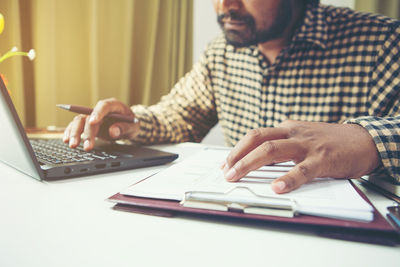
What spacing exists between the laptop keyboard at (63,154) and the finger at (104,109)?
0.27 ft

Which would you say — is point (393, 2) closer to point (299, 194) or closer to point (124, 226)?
point (299, 194)

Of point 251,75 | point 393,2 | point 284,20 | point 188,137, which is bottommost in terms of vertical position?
point 188,137

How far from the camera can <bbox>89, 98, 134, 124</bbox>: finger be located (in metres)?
0.76

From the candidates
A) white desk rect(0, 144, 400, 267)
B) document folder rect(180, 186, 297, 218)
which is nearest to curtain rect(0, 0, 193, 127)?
white desk rect(0, 144, 400, 267)

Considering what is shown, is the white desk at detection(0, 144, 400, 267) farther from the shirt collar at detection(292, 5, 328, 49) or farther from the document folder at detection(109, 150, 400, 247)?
the shirt collar at detection(292, 5, 328, 49)

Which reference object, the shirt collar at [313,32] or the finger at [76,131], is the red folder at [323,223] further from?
the shirt collar at [313,32]

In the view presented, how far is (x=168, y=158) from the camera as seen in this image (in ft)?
2.20

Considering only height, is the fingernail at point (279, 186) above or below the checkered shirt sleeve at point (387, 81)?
below

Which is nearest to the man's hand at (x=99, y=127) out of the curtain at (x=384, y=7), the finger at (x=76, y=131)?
the finger at (x=76, y=131)

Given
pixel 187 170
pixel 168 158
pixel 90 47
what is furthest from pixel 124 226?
pixel 90 47

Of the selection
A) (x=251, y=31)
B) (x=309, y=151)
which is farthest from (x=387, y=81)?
(x=309, y=151)

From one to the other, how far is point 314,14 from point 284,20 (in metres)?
0.11

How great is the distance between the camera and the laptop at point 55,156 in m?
0.47

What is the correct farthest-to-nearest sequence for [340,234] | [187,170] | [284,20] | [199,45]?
[199,45] → [284,20] → [187,170] → [340,234]
